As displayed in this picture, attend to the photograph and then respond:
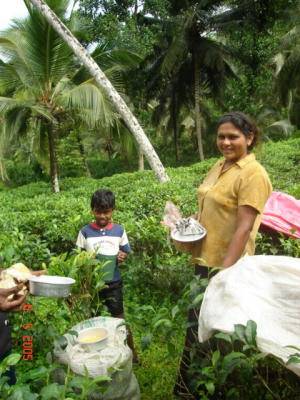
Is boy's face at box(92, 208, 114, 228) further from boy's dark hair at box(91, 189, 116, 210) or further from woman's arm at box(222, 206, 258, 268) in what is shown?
woman's arm at box(222, 206, 258, 268)

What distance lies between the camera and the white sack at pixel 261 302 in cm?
147

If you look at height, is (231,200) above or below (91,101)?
below

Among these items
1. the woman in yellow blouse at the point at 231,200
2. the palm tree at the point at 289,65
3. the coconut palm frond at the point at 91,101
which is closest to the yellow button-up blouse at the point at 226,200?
the woman in yellow blouse at the point at 231,200

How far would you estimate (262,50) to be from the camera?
1784 cm

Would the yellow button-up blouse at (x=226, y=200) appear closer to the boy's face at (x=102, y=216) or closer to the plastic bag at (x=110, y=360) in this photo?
the plastic bag at (x=110, y=360)

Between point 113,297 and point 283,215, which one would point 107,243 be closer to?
point 113,297

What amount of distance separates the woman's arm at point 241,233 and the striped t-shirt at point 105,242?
3.22ft

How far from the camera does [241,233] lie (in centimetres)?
217

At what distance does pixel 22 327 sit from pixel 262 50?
17.5m

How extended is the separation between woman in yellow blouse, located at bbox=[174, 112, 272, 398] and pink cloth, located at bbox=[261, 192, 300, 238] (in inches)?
56.3

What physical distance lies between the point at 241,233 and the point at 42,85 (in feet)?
33.9

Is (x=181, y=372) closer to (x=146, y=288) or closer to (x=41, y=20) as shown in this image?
(x=146, y=288)

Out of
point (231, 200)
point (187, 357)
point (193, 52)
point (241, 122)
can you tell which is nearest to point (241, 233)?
point (231, 200)

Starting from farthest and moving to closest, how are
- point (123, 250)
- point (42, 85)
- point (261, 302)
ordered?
point (42, 85)
point (123, 250)
point (261, 302)
